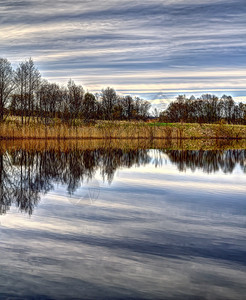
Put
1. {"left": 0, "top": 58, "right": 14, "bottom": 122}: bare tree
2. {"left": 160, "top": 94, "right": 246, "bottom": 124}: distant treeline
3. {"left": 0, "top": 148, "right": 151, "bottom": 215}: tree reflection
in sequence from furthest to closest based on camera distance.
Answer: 1. {"left": 160, "top": 94, "right": 246, "bottom": 124}: distant treeline
2. {"left": 0, "top": 58, "right": 14, "bottom": 122}: bare tree
3. {"left": 0, "top": 148, "right": 151, "bottom": 215}: tree reflection

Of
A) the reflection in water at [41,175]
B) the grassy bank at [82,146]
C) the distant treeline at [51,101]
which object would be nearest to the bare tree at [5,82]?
the distant treeline at [51,101]

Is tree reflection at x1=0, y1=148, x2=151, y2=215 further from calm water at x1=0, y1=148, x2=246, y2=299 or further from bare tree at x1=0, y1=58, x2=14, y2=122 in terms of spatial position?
bare tree at x1=0, y1=58, x2=14, y2=122

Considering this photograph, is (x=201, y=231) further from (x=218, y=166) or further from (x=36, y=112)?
(x=36, y=112)

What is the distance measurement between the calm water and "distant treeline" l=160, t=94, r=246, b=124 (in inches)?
2190

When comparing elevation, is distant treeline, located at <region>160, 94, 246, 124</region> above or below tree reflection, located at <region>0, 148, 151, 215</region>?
above

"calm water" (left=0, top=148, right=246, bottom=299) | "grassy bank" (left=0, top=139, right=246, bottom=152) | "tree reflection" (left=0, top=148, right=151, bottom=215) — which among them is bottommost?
"calm water" (left=0, top=148, right=246, bottom=299)

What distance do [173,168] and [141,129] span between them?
2389 centimetres

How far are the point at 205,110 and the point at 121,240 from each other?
224 feet

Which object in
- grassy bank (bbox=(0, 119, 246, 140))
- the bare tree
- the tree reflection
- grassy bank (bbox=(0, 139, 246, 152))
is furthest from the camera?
the bare tree

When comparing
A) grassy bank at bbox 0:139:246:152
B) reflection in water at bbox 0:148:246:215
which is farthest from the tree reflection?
grassy bank at bbox 0:139:246:152

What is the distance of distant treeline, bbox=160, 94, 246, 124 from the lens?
68.4 meters

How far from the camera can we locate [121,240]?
501 centimetres

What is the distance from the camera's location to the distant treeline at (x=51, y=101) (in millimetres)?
45219

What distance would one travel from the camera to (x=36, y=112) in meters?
56.2
